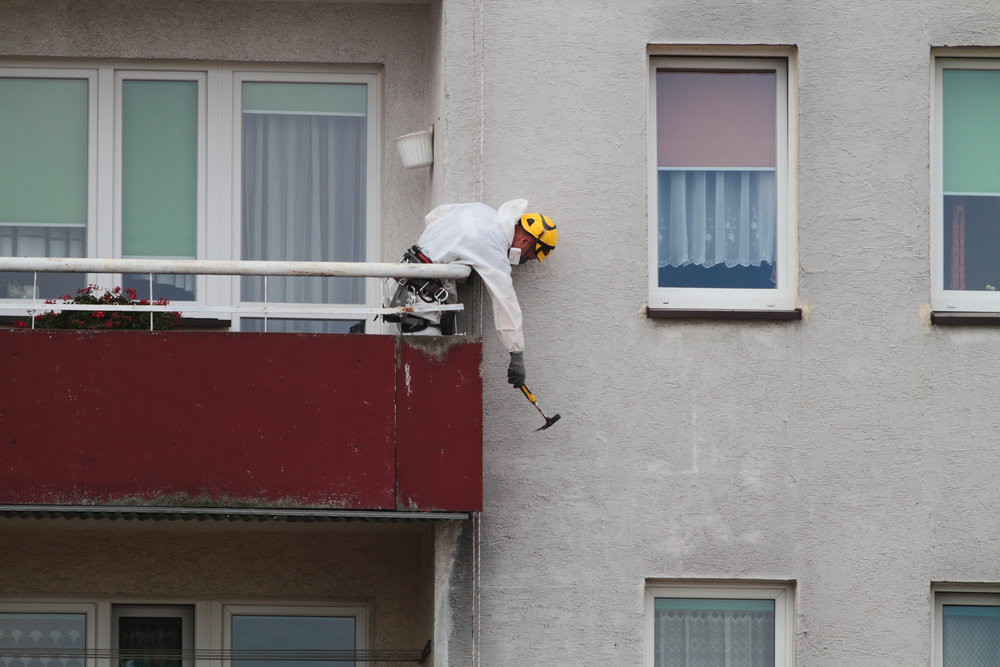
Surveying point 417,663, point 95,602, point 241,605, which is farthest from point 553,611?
point 95,602

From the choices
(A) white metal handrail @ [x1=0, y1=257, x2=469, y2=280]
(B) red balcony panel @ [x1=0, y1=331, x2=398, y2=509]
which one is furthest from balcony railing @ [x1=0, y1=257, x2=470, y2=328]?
(B) red balcony panel @ [x1=0, y1=331, x2=398, y2=509]

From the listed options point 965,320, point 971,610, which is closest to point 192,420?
point 965,320

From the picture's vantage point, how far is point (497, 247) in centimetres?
666

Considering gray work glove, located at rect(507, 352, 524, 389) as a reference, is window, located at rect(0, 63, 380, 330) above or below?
above

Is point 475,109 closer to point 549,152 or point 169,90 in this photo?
point 549,152

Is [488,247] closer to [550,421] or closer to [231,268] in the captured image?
[550,421]

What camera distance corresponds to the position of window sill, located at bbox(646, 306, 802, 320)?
7.01 metres

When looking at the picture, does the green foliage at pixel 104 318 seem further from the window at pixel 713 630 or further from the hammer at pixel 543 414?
the window at pixel 713 630

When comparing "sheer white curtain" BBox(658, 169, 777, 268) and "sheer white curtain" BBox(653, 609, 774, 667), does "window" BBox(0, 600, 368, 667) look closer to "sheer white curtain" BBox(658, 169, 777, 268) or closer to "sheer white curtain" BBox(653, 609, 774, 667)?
"sheer white curtain" BBox(653, 609, 774, 667)

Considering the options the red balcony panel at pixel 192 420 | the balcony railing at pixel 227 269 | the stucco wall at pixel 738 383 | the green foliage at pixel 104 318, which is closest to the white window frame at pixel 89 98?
the green foliage at pixel 104 318

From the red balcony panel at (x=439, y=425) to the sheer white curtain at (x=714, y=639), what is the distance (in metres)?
1.56

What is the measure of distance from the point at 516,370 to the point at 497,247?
0.70 meters

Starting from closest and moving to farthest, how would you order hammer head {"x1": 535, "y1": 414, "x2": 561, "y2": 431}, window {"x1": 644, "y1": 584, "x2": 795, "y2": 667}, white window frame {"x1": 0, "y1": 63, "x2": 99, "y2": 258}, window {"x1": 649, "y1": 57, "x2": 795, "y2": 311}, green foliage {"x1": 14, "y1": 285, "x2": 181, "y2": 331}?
hammer head {"x1": 535, "y1": 414, "x2": 561, "y2": 431}
green foliage {"x1": 14, "y1": 285, "x2": 181, "y2": 331}
window {"x1": 644, "y1": 584, "x2": 795, "y2": 667}
window {"x1": 649, "y1": 57, "x2": 795, "y2": 311}
white window frame {"x1": 0, "y1": 63, "x2": 99, "y2": 258}

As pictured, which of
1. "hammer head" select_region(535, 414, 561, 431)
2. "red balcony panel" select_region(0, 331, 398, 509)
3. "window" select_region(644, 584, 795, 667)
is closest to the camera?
"red balcony panel" select_region(0, 331, 398, 509)
